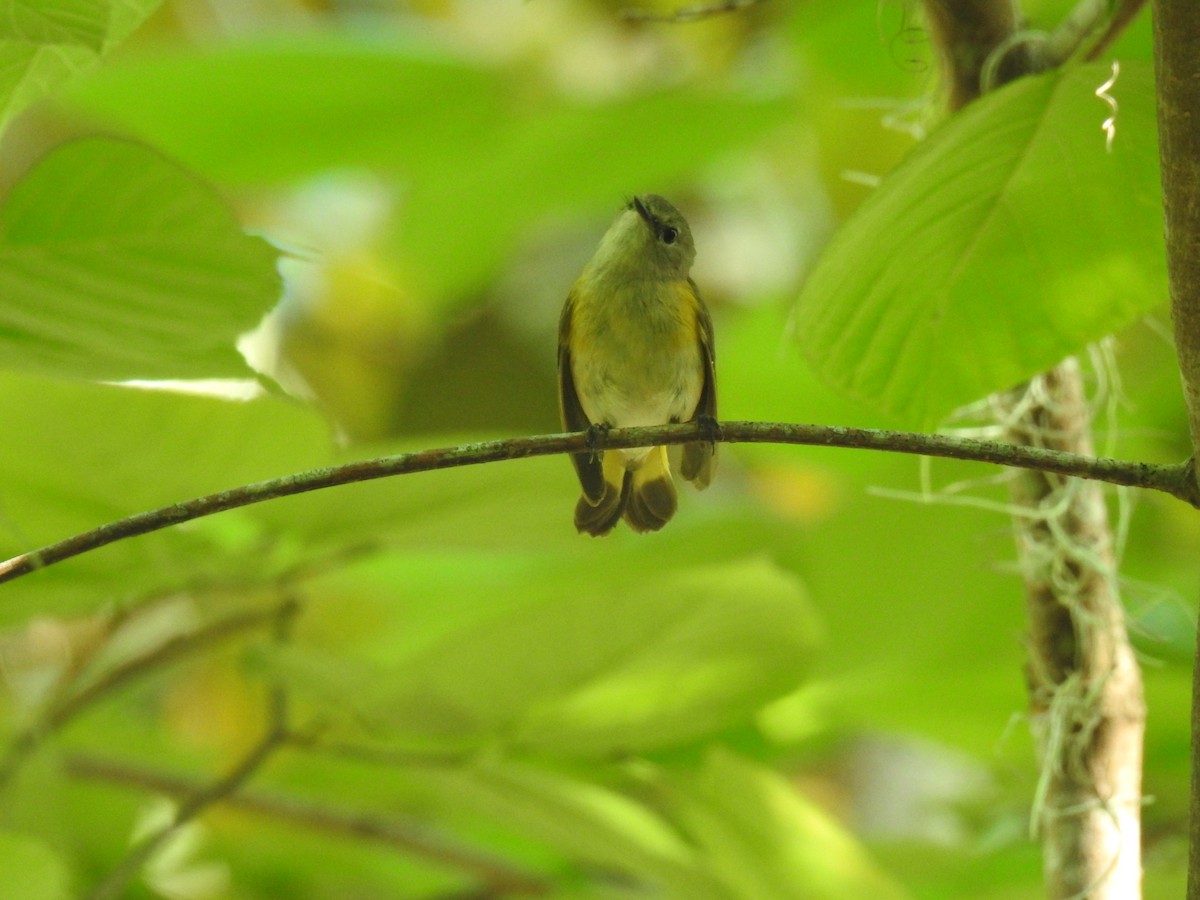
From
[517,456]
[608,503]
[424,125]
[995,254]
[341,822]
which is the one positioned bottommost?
[341,822]

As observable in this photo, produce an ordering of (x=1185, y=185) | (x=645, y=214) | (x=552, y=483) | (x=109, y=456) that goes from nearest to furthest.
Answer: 1. (x=1185, y=185)
2. (x=109, y=456)
3. (x=552, y=483)
4. (x=645, y=214)

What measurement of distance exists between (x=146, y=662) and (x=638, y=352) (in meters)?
0.75

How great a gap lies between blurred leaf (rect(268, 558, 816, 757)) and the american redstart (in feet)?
0.82

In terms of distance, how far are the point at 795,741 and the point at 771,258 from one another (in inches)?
80.2

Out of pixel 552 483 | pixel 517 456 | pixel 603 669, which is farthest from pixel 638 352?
pixel 517 456

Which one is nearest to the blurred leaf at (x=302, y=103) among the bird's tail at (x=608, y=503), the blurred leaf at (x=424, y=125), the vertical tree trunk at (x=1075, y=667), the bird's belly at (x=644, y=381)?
the blurred leaf at (x=424, y=125)

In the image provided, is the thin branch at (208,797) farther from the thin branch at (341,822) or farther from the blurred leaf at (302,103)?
the blurred leaf at (302,103)

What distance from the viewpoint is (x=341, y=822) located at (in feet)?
5.54

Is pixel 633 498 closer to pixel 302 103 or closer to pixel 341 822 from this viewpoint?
pixel 341 822

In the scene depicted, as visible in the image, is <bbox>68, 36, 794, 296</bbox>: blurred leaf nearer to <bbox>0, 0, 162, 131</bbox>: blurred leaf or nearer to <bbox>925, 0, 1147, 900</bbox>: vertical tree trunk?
<bbox>925, 0, 1147, 900</bbox>: vertical tree trunk

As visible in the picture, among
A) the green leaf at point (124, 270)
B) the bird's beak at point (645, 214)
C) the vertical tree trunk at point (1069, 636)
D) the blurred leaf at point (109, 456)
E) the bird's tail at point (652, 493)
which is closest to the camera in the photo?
the green leaf at point (124, 270)

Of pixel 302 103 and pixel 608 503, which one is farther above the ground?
pixel 302 103

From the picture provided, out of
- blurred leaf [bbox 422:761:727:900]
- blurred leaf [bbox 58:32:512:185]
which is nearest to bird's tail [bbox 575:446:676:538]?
blurred leaf [bbox 422:761:727:900]

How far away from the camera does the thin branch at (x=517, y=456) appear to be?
56 cm
